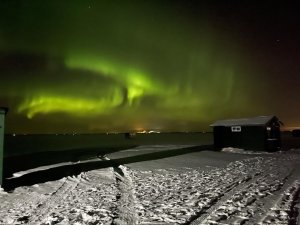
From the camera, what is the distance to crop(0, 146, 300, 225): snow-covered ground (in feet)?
26.7

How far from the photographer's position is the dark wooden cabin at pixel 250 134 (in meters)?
33.1

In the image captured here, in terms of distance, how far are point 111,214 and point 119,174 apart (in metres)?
7.96

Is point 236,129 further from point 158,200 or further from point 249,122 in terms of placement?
point 158,200

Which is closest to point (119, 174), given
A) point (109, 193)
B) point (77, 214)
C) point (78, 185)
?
point (78, 185)

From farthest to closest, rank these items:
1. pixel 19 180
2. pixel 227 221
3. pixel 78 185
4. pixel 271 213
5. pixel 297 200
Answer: pixel 19 180 < pixel 78 185 < pixel 297 200 < pixel 271 213 < pixel 227 221

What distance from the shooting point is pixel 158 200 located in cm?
1026

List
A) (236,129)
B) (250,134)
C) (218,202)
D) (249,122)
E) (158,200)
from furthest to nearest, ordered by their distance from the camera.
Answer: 1. (236,129)
2. (249,122)
3. (250,134)
4. (158,200)
5. (218,202)

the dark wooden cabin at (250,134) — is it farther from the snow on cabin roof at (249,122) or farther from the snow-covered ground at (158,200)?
the snow-covered ground at (158,200)

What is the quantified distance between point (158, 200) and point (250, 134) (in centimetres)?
2640

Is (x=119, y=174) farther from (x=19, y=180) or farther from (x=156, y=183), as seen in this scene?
(x=19, y=180)

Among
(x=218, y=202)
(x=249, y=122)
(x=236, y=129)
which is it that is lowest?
(x=218, y=202)

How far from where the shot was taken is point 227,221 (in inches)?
304

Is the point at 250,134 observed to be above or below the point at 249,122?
below

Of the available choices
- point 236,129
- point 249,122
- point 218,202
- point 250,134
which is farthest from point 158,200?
point 236,129
